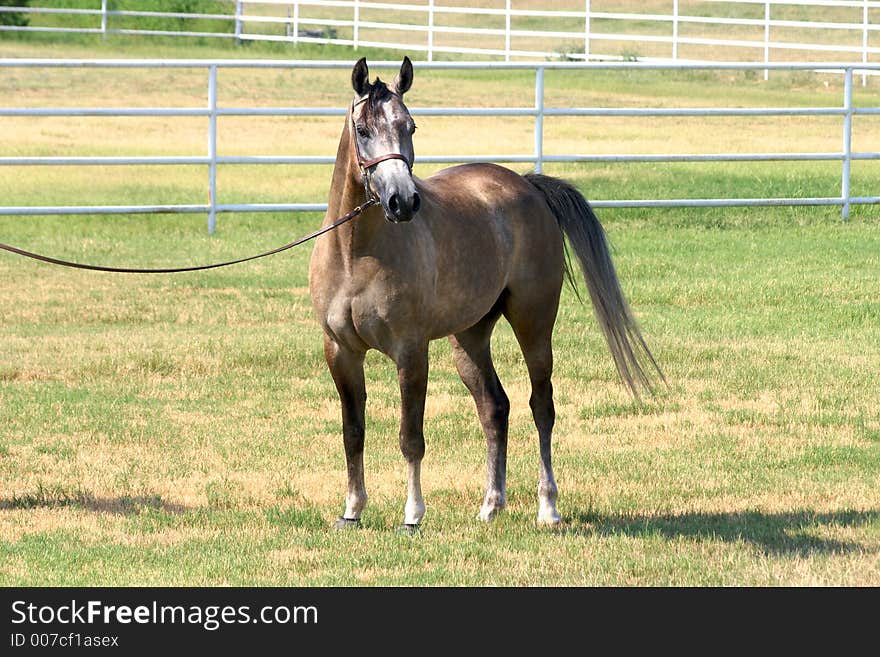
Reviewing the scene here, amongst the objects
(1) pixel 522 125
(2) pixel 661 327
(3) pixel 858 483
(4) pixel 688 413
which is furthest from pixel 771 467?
(1) pixel 522 125

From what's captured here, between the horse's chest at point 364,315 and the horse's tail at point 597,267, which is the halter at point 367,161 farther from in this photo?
the horse's tail at point 597,267

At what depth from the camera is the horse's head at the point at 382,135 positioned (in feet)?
18.7

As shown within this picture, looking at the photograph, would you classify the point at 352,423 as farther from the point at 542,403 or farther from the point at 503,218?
the point at 503,218

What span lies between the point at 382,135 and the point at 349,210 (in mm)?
456

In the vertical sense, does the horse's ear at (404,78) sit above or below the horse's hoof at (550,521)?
above

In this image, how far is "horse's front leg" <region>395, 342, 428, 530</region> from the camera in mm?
6234

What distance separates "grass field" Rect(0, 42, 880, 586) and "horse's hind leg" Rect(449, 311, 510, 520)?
0.29 meters

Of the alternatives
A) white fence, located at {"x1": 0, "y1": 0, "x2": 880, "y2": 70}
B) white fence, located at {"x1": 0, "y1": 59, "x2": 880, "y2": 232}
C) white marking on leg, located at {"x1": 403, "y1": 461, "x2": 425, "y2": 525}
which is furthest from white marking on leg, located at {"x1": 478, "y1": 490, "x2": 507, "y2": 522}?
white fence, located at {"x1": 0, "y1": 0, "x2": 880, "y2": 70}

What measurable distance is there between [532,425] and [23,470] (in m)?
2.88

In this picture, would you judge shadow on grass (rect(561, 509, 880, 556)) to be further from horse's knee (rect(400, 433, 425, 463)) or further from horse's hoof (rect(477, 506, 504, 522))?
horse's knee (rect(400, 433, 425, 463))

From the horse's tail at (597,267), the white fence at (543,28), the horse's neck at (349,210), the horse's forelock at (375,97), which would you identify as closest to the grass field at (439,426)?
the horse's tail at (597,267)

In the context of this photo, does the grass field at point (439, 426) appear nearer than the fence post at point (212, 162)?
Yes

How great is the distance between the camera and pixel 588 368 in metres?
10.0

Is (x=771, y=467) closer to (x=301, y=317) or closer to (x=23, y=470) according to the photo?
(x=23, y=470)
